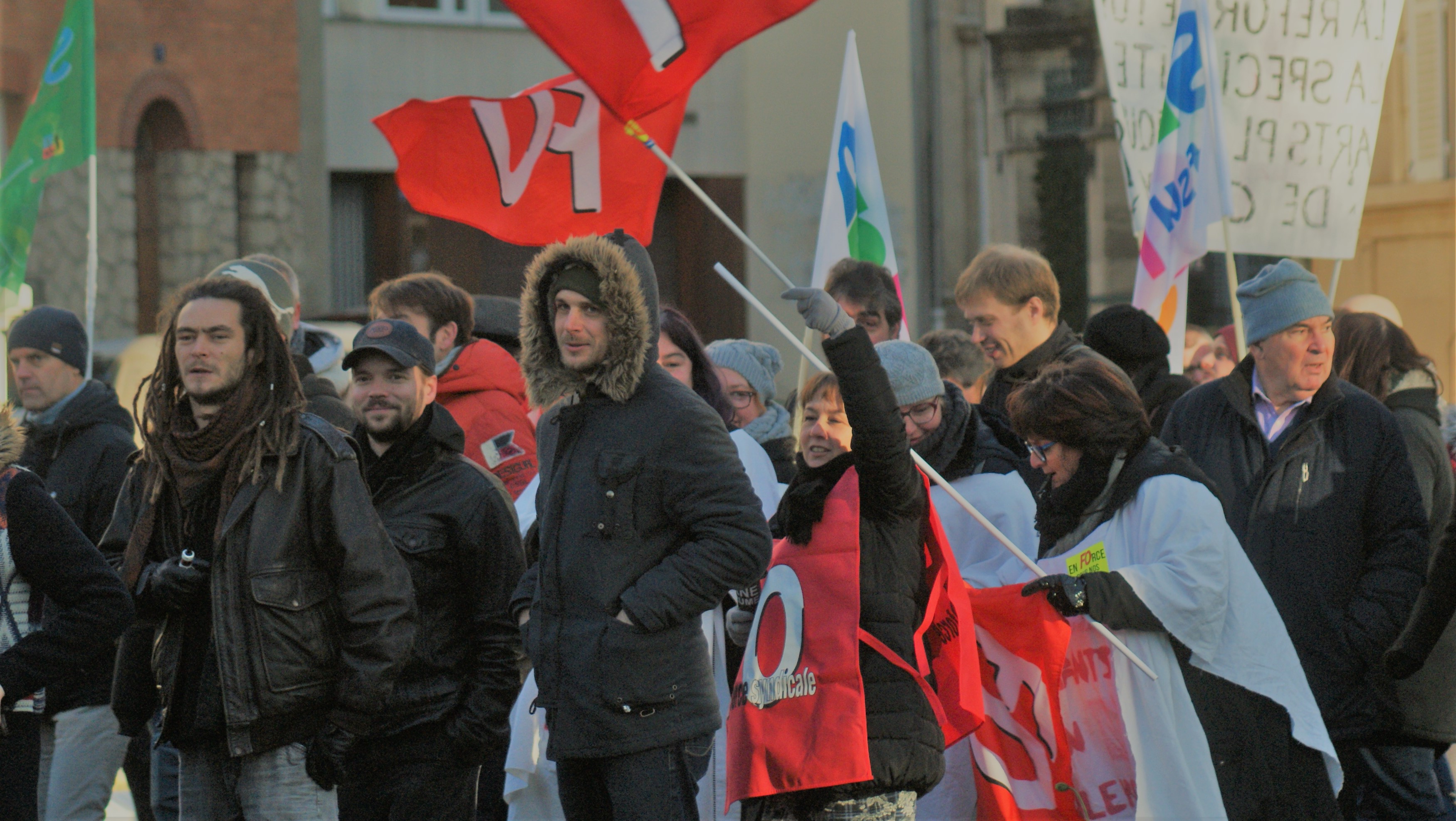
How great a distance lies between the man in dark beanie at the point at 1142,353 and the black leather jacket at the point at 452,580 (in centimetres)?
262

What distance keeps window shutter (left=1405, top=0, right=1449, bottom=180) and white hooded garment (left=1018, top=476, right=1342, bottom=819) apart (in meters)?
12.0

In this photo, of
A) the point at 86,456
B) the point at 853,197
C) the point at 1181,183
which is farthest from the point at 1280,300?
the point at 86,456

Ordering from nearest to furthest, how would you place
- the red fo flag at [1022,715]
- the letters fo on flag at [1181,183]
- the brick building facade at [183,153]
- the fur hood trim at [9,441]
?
1. the fur hood trim at [9,441]
2. the red fo flag at [1022,715]
3. the letters fo on flag at [1181,183]
4. the brick building facade at [183,153]

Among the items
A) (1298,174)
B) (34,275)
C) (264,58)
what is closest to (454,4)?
(264,58)

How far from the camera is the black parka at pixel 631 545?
161 inches

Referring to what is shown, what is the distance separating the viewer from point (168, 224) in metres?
17.1

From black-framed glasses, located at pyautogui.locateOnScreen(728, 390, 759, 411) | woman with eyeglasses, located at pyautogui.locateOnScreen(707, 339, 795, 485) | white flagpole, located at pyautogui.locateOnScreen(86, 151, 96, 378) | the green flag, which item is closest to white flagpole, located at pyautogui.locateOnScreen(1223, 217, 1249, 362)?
woman with eyeglasses, located at pyautogui.locateOnScreen(707, 339, 795, 485)

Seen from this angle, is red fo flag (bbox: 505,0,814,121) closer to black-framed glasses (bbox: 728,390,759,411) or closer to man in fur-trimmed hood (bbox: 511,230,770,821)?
black-framed glasses (bbox: 728,390,759,411)

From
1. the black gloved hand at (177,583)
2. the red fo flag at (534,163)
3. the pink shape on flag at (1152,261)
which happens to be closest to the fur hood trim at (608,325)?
the black gloved hand at (177,583)

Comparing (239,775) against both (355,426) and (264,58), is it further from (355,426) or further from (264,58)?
(264,58)

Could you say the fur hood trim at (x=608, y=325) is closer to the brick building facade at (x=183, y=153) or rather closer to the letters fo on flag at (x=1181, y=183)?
the letters fo on flag at (x=1181, y=183)

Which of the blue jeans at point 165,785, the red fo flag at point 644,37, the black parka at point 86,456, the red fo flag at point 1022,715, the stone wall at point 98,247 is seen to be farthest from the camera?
the stone wall at point 98,247

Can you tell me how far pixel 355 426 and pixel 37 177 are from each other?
12.8 feet

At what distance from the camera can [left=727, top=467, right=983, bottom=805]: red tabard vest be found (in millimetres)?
4227
